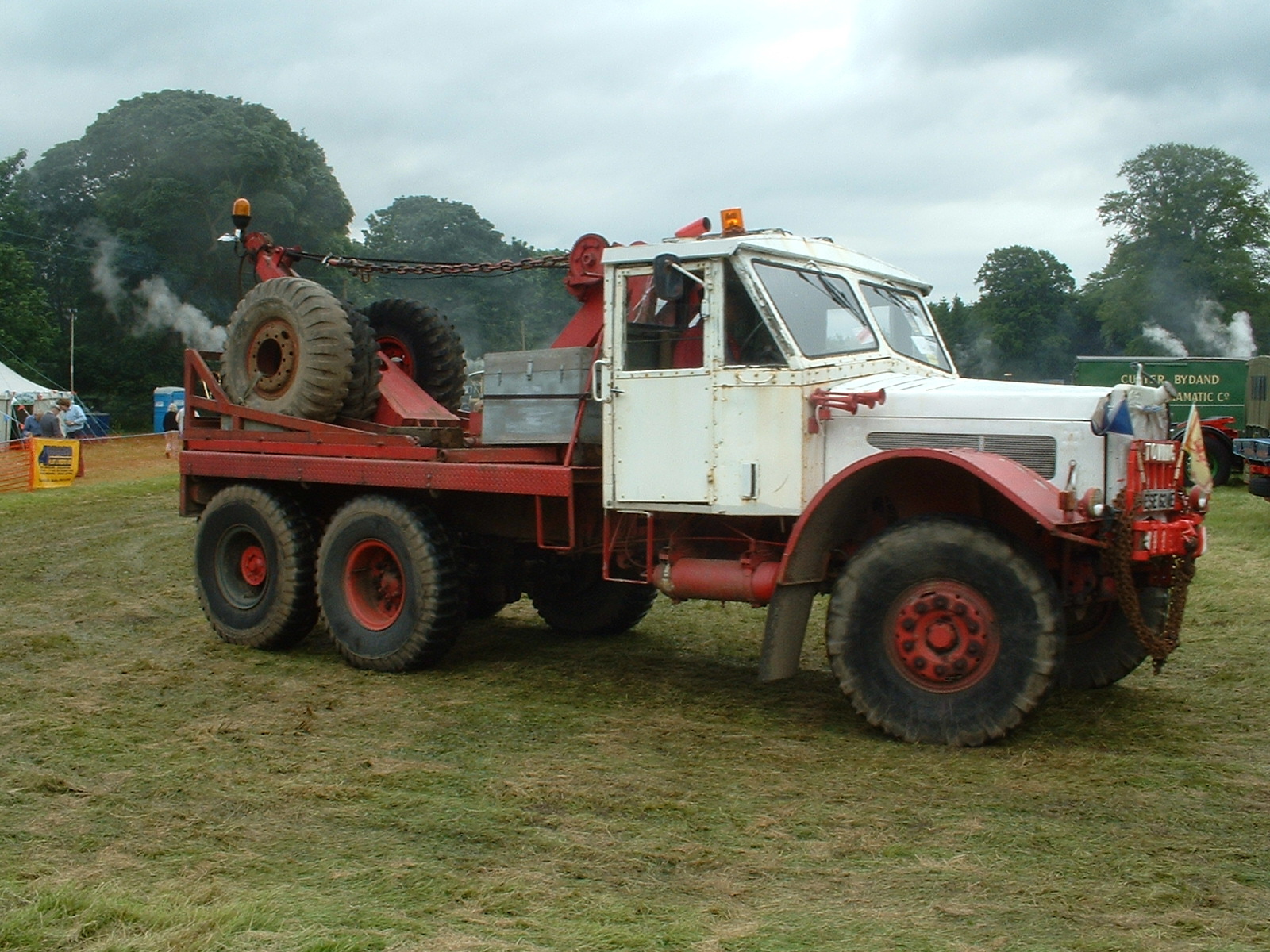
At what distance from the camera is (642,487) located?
23.0 feet

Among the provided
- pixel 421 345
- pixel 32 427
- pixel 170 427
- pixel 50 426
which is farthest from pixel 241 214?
pixel 170 427

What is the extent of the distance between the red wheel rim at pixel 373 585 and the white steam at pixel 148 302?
3388 cm

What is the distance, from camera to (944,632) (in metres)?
6.06

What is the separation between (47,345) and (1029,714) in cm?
4037

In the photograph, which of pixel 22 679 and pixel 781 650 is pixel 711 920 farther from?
pixel 22 679

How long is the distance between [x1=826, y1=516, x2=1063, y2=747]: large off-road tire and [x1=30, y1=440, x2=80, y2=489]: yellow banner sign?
62.3ft

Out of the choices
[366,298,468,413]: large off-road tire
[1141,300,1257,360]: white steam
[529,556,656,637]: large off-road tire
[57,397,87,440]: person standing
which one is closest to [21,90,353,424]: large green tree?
[57,397,87,440]: person standing

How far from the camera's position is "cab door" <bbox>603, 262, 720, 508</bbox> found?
681 centimetres

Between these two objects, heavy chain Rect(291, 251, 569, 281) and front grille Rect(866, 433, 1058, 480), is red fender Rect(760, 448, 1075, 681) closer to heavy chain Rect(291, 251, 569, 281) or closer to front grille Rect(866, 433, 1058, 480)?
front grille Rect(866, 433, 1058, 480)

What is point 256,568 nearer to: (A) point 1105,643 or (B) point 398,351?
(B) point 398,351

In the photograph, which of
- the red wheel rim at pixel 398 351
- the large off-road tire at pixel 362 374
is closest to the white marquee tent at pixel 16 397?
the red wheel rim at pixel 398 351

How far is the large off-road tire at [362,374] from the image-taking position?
8703mm

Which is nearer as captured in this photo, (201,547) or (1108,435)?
(1108,435)

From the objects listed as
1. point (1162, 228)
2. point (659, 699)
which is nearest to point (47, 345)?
point (659, 699)
